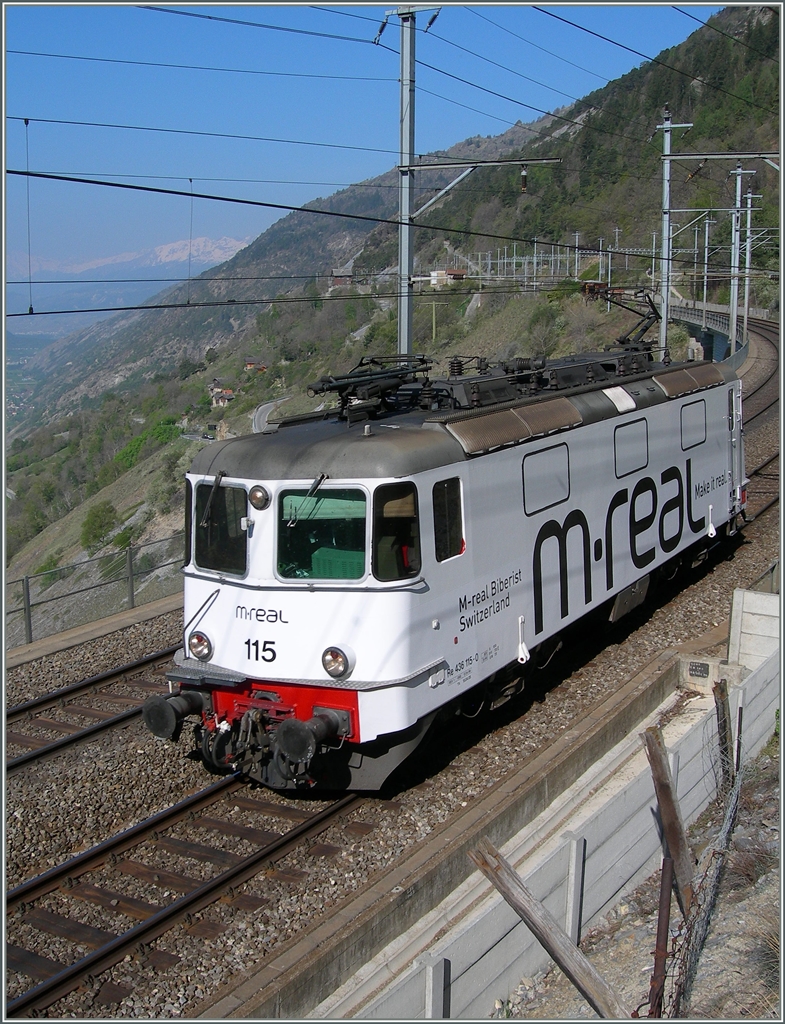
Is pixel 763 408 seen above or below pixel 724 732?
above

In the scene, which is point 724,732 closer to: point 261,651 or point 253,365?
point 261,651

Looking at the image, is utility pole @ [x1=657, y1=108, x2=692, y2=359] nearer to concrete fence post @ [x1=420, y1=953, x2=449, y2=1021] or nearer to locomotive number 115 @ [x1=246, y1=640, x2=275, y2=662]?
locomotive number 115 @ [x1=246, y1=640, x2=275, y2=662]

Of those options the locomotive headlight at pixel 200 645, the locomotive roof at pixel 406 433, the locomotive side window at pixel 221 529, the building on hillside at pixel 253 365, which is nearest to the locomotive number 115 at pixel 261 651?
the locomotive headlight at pixel 200 645

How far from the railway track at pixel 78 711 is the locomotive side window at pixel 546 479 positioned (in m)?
4.73

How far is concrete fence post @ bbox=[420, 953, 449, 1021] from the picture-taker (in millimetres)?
6570

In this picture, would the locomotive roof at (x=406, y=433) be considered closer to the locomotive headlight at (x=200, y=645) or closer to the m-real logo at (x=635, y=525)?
the m-real logo at (x=635, y=525)

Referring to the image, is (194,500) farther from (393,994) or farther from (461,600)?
(393,994)

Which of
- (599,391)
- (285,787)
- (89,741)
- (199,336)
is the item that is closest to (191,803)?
(285,787)

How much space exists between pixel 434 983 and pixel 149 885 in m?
2.29

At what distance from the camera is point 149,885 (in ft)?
24.2

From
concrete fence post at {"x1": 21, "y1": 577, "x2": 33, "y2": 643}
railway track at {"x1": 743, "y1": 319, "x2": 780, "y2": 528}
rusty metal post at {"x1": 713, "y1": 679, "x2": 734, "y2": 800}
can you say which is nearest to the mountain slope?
railway track at {"x1": 743, "y1": 319, "x2": 780, "y2": 528}

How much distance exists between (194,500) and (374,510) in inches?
75.2

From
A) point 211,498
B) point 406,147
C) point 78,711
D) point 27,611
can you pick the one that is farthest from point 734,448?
point 27,611

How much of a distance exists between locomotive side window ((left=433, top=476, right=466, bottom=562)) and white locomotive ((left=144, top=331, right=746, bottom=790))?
2 centimetres
